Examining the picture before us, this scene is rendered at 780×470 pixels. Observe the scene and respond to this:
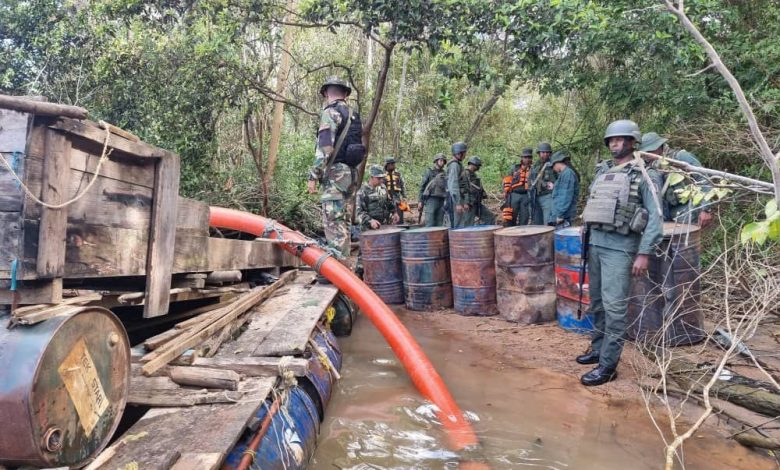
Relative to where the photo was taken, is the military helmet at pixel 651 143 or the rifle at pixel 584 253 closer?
the rifle at pixel 584 253

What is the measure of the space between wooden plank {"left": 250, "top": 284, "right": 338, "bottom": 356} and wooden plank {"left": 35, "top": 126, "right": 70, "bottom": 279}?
156cm

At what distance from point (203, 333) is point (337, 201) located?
9.57ft

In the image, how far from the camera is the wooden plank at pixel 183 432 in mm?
1970

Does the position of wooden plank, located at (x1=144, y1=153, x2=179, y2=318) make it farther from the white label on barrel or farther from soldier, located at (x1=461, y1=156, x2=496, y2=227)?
soldier, located at (x1=461, y1=156, x2=496, y2=227)

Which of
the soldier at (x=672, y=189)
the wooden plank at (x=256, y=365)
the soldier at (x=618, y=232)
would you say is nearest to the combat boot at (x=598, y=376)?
the soldier at (x=618, y=232)

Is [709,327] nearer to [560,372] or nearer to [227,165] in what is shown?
[560,372]

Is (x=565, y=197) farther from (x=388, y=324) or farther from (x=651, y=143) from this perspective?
(x=388, y=324)

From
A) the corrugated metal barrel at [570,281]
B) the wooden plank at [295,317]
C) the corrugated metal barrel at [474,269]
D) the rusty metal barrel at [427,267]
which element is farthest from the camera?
the rusty metal barrel at [427,267]

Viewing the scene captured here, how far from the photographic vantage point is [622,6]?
19.5 ft

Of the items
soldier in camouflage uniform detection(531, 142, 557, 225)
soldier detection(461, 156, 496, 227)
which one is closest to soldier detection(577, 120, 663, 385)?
soldier in camouflage uniform detection(531, 142, 557, 225)

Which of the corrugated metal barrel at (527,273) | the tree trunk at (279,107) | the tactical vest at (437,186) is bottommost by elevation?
the corrugated metal barrel at (527,273)

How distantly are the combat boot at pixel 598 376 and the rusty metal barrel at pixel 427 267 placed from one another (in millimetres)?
2692

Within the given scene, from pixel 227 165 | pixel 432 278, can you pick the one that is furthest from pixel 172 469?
pixel 227 165

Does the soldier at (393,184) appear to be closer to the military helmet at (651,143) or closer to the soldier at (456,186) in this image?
the soldier at (456,186)
